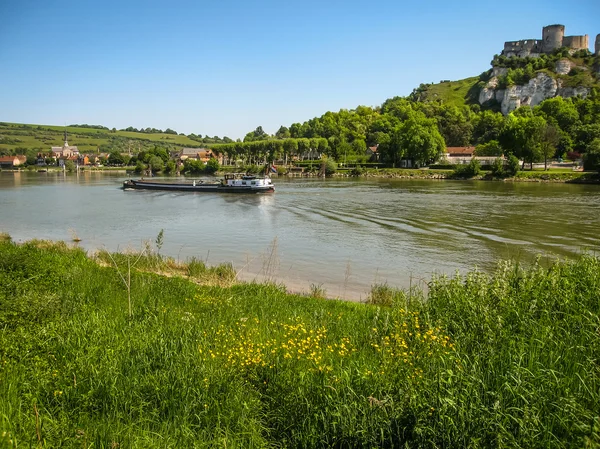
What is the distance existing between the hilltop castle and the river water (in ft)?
515

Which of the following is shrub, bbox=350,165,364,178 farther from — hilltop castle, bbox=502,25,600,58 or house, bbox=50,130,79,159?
house, bbox=50,130,79,159

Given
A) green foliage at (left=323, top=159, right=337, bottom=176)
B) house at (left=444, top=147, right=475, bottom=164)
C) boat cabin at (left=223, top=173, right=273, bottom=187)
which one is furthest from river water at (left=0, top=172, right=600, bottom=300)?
house at (left=444, top=147, right=475, bottom=164)

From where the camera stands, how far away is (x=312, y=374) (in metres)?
6.62

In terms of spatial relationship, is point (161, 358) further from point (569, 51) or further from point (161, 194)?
point (569, 51)

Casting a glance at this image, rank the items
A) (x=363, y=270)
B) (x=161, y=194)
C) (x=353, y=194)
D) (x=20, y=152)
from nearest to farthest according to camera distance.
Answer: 1. (x=363, y=270)
2. (x=353, y=194)
3. (x=161, y=194)
4. (x=20, y=152)

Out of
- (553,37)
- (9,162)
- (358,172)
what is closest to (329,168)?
(358,172)

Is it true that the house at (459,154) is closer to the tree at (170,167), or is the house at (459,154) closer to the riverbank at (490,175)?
the riverbank at (490,175)

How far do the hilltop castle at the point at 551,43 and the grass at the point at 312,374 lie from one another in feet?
679

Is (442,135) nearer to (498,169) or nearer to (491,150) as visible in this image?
(491,150)

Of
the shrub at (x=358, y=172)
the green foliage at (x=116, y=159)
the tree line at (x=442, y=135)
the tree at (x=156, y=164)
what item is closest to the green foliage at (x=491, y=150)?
the tree line at (x=442, y=135)

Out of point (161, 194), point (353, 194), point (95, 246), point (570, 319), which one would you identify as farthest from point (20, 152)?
point (570, 319)

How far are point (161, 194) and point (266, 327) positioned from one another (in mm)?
62068

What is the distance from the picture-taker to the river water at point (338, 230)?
70.0ft

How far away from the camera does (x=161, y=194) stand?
221 feet
